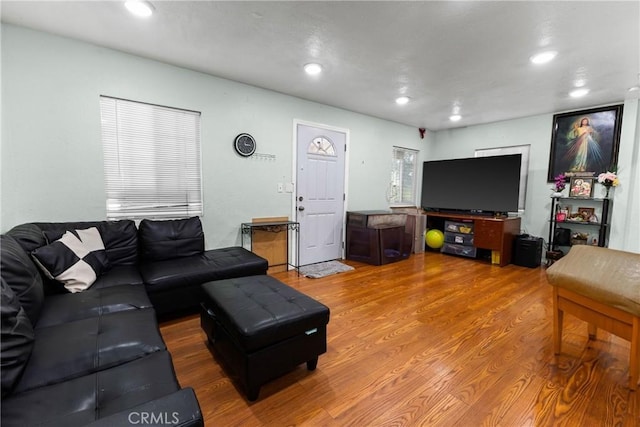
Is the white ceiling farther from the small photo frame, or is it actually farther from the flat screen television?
the small photo frame

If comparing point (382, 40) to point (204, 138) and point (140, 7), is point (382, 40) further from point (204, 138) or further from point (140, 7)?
point (204, 138)

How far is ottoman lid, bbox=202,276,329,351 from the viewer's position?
1.53 metres

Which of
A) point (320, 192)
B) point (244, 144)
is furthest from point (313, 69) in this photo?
point (320, 192)

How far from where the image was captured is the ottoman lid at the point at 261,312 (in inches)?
60.1

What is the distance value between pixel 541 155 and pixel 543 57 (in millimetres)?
2518

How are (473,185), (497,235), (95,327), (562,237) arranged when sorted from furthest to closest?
(473,185) → (497,235) → (562,237) → (95,327)

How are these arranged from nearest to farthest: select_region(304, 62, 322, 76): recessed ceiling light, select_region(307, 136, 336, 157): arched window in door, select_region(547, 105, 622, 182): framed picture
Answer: select_region(304, 62, 322, 76): recessed ceiling light < select_region(547, 105, 622, 182): framed picture < select_region(307, 136, 336, 157): arched window in door

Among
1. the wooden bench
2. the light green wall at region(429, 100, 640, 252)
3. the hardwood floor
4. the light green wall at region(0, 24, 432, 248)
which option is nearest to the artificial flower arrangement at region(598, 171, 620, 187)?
the light green wall at region(429, 100, 640, 252)

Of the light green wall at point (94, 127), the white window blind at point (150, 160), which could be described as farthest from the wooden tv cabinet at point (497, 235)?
the white window blind at point (150, 160)

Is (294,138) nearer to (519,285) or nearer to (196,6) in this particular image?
(196,6)

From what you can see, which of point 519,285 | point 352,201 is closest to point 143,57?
point 352,201

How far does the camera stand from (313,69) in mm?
2936

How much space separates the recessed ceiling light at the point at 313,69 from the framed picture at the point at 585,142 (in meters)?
→ 3.96

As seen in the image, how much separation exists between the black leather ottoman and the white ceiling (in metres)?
2.02
